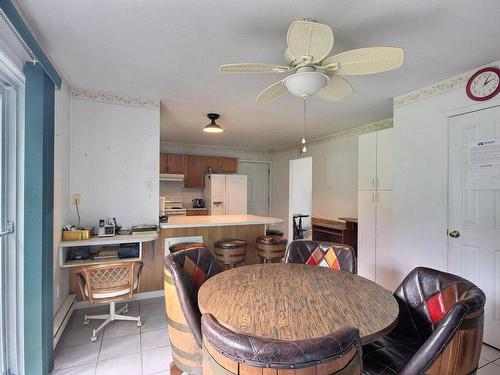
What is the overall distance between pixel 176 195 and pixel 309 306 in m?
5.15

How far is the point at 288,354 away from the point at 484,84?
2.63m

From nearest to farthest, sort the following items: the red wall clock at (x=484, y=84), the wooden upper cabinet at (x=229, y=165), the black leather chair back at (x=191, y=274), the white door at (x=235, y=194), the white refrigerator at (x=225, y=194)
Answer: the black leather chair back at (x=191, y=274)
the red wall clock at (x=484, y=84)
the white refrigerator at (x=225, y=194)
the white door at (x=235, y=194)
the wooden upper cabinet at (x=229, y=165)

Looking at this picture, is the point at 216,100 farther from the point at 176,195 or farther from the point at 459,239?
the point at 176,195

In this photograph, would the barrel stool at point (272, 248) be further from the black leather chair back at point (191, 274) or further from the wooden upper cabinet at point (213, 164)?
the wooden upper cabinet at point (213, 164)

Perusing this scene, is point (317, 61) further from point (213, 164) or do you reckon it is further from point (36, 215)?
point (213, 164)

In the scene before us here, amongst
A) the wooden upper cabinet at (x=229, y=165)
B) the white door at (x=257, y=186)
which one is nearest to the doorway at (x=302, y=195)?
the white door at (x=257, y=186)

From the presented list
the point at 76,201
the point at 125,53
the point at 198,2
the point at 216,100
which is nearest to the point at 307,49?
the point at 198,2

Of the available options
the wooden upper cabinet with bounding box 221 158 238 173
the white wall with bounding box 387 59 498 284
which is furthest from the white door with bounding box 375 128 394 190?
the wooden upper cabinet with bounding box 221 158 238 173

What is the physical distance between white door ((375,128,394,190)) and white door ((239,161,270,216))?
3.88 m

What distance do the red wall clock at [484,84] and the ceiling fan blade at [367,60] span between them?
4.22ft

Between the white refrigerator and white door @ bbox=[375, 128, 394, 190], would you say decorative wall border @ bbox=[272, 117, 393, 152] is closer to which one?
white door @ bbox=[375, 128, 394, 190]

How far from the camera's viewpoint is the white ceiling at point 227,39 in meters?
1.46

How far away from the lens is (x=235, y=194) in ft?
19.1

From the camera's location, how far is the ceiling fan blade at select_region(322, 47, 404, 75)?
132 centimetres
